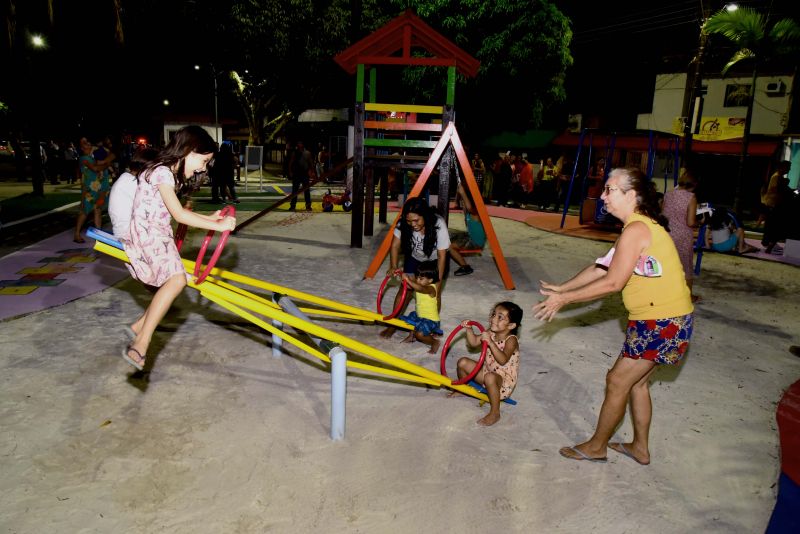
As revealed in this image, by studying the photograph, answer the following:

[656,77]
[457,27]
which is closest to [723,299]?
[457,27]

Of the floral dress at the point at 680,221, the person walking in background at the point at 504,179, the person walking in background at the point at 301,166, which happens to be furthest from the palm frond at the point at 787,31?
the person walking in background at the point at 301,166

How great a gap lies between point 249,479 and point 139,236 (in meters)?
1.74

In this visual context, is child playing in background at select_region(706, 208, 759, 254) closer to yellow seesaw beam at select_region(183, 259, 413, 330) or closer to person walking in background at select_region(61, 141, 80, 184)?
yellow seesaw beam at select_region(183, 259, 413, 330)

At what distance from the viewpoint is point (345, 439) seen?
Answer: 382 cm

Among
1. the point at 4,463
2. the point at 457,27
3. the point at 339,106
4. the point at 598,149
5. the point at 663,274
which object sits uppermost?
the point at 457,27

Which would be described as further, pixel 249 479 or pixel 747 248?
pixel 747 248

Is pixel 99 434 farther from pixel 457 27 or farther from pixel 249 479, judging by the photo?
pixel 457 27

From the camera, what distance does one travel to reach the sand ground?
3.06 meters

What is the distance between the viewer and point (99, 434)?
3.77 meters

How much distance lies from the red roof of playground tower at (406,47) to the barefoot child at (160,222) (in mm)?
5789

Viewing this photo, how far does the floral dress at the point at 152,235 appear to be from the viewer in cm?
368

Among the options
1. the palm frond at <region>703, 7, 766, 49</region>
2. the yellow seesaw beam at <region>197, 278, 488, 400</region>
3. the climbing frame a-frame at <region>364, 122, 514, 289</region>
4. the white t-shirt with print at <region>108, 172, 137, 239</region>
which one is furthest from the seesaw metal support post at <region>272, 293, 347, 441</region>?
the palm frond at <region>703, 7, 766, 49</region>

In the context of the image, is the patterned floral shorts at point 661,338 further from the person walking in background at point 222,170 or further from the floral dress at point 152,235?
the person walking in background at point 222,170

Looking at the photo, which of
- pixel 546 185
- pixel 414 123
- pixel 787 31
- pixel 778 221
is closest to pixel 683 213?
pixel 414 123
